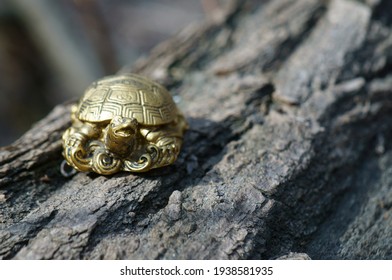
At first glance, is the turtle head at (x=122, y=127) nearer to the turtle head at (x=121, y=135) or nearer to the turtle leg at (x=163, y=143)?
the turtle head at (x=121, y=135)

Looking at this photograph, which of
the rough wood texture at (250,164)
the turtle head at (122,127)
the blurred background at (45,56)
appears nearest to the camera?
the rough wood texture at (250,164)

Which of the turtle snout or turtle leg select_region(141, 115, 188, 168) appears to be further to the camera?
turtle leg select_region(141, 115, 188, 168)

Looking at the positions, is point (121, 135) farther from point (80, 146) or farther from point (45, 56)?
point (45, 56)

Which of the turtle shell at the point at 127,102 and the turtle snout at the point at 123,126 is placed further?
the turtle shell at the point at 127,102

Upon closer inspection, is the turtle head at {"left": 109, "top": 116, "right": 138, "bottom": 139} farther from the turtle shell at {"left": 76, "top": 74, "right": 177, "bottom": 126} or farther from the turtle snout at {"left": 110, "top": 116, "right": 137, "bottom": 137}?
the turtle shell at {"left": 76, "top": 74, "right": 177, "bottom": 126}

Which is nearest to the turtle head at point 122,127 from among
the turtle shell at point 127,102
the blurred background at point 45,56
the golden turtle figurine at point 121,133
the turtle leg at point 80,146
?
the golden turtle figurine at point 121,133

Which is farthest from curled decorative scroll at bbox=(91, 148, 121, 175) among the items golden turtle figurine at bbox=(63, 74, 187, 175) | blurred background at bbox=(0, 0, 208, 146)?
blurred background at bbox=(0, 0, 208, 146)
